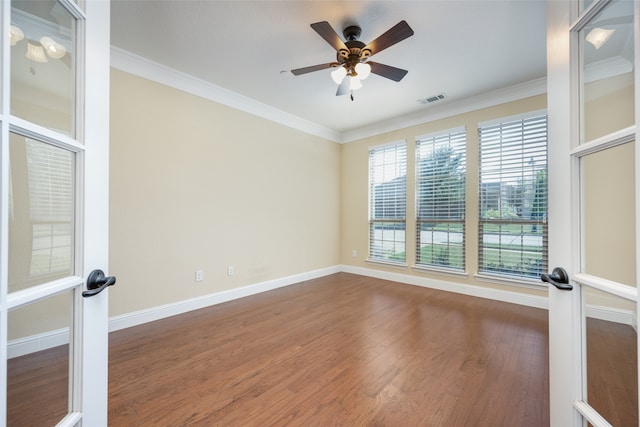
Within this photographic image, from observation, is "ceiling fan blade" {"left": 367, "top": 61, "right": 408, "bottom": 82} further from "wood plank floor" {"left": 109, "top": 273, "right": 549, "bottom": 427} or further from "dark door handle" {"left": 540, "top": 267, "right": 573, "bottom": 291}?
"wood plank floor" {"left": 109, "top": 273, "right": 549, "bottom": 427}

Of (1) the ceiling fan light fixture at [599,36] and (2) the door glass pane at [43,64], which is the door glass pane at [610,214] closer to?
(1) the ceiling fan light fixture at [599,36]

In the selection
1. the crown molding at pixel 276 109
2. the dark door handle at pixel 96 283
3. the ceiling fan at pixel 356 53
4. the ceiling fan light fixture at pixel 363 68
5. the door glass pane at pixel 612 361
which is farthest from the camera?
the crown molding at pixel 276 109

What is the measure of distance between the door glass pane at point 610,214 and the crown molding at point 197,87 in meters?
3.57

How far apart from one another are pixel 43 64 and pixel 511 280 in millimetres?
4374

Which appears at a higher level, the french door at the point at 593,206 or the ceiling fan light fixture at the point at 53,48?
the ceiling fan light fixture at the point at 53,48

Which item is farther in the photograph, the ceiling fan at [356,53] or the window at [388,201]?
the window at [388,201]

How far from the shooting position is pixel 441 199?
3941 millimetres

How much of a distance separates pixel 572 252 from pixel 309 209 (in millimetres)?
3900

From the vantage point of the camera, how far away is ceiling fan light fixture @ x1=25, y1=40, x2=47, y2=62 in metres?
0.67

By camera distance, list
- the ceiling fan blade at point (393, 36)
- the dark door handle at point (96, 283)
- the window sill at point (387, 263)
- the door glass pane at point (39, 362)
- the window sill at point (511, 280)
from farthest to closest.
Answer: the window sill at point (387, 263), the window sill at point (511, 280), the ceiling fan blade at point (393, 36), the dark door handle at point (96, 283), the door glass pane at point (39, 362)

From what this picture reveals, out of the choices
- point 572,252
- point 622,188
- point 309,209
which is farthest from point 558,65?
point 309,209

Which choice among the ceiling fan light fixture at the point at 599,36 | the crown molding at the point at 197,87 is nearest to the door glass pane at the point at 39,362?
the ceiling fan light fixture at the point at 599,36

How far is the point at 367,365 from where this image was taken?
6.46 feet

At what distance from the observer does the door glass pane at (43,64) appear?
618 millimetres
